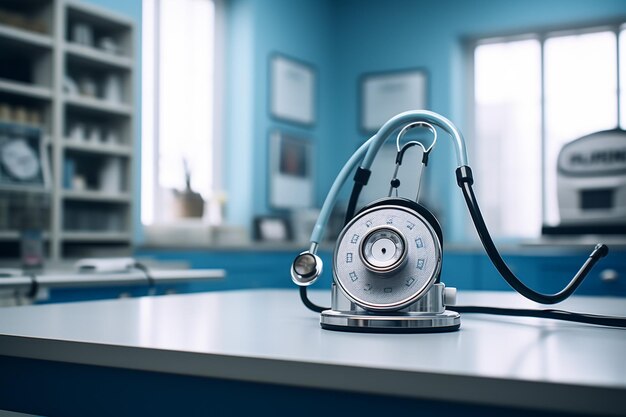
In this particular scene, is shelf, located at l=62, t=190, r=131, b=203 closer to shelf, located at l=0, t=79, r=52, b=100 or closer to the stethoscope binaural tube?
shelf, located at l=0, t=79, r=52, b=100

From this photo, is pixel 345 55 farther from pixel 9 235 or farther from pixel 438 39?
pixel 9 235

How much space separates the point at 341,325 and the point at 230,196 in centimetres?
400

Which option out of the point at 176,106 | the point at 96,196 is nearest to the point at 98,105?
the point at 96,196

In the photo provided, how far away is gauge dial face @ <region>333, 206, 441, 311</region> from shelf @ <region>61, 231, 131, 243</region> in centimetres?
273

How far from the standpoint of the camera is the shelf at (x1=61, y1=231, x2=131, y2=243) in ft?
10.9

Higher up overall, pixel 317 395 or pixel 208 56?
pixel 208 56

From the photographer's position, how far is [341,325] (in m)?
0.77

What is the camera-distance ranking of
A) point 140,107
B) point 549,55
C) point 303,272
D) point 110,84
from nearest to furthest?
point 303,272 → point 110,84 → point 140,107 → point 549,55

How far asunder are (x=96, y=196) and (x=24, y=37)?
80cm

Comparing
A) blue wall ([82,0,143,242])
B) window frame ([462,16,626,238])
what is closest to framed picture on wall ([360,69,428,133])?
window frame ([462,16,626,238])

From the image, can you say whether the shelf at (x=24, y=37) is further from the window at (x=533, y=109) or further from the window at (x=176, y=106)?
the window at (x=533, y=109)

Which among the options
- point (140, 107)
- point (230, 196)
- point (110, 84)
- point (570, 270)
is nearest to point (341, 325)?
point (570, 270)

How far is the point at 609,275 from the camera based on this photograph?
111 inches

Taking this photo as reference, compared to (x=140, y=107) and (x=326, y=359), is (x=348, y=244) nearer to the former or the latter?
(x=326, y=359)
